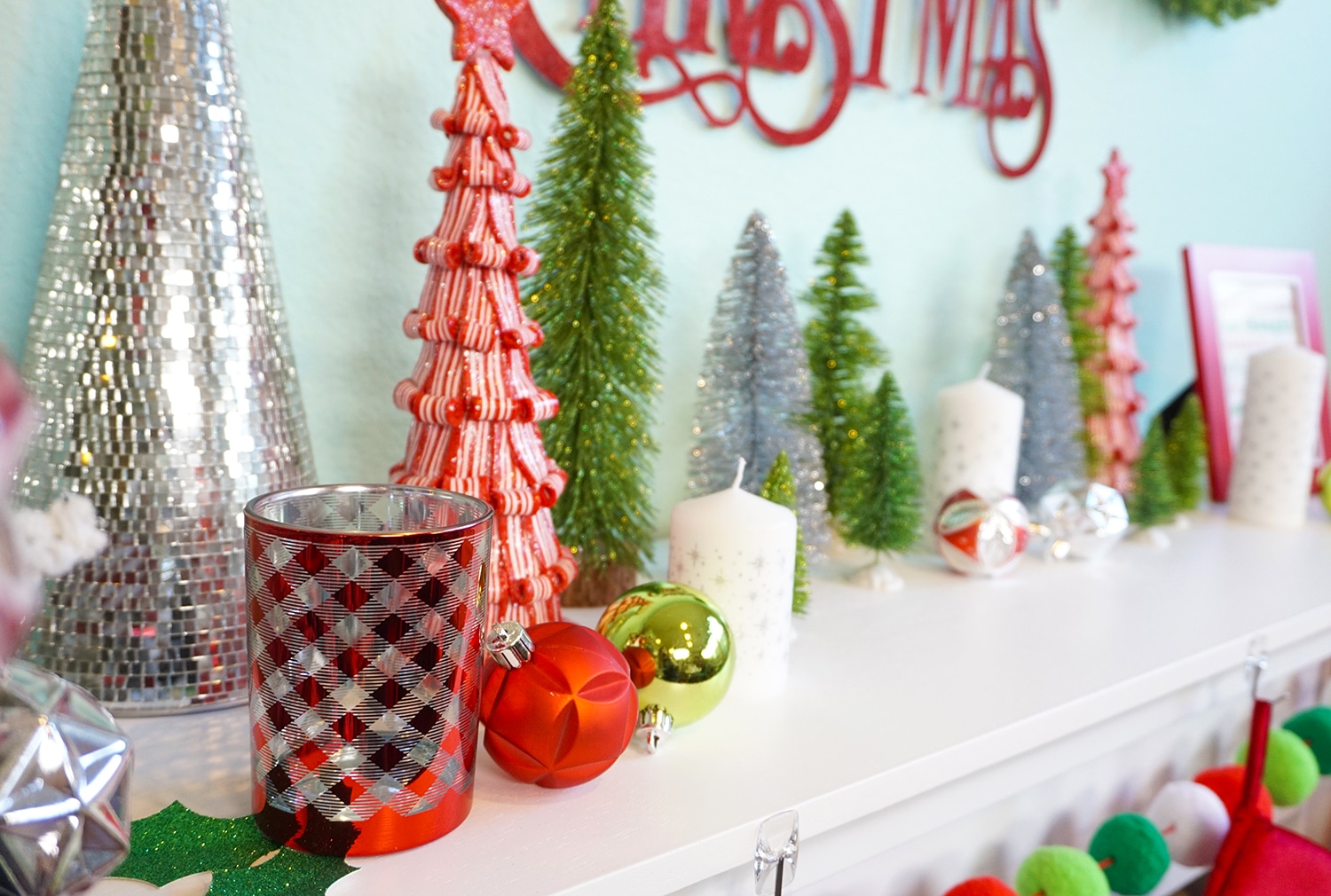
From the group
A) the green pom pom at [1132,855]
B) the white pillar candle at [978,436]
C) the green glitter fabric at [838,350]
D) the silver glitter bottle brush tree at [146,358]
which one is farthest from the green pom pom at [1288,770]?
the silver glitter bottle brush tree at [146,358]

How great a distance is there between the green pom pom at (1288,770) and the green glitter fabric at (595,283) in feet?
1.83

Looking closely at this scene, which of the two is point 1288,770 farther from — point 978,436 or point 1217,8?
point 1217,8

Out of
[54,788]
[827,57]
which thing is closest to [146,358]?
[54,788]

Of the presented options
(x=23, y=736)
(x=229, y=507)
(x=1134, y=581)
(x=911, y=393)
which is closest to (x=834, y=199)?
(x=911, y=393)

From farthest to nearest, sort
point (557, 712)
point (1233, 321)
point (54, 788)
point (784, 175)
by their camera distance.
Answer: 1. point (1233, 321)
2. point (784, 175)
3. point (557, 712)
4. point (54, 788)

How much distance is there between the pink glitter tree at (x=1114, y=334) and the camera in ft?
3.48

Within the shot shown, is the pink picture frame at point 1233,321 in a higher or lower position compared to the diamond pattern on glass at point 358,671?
higher

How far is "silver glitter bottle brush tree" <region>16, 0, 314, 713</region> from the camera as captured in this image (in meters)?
0.48

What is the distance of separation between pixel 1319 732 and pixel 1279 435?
320 mm

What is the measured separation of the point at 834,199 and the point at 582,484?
0.42 metres

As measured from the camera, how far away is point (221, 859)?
389mm

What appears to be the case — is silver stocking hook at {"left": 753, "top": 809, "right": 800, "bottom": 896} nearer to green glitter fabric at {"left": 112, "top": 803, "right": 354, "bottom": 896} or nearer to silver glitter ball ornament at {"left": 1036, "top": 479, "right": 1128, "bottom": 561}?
green glitter fabric at {"left": 112, "top": 803, "right": 354, "bottom": 896}

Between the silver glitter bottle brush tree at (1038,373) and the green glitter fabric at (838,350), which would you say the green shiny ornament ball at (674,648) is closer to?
the green glitter fabric at (838,350)

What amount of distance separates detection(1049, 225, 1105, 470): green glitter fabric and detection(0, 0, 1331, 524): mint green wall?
0.20 feet
